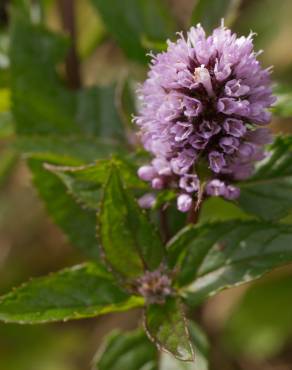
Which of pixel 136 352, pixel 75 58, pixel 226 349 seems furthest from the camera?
pixel 226 349

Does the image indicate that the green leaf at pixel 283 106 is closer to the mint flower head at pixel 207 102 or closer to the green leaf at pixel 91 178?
the mint flower head at pixel 207 102

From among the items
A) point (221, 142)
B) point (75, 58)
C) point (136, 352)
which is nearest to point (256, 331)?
point (136, 352)

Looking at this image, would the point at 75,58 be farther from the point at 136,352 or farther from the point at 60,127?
the point at 136,352

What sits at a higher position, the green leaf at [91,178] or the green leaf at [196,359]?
the green leaf at [91,178]

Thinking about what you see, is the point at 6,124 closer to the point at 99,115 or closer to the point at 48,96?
the point at 48,96

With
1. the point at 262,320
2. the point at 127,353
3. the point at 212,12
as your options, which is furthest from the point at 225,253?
the point at 262,320

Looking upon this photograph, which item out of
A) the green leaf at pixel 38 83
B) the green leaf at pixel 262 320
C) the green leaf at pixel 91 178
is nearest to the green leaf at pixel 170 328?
the green leaf at pixel 91 178
